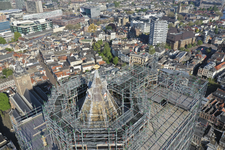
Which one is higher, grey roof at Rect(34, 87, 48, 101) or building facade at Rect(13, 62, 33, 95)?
building facade at Rect(13, 62, 33, 95)

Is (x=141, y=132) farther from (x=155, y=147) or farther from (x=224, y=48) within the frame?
(x=224, y=48)

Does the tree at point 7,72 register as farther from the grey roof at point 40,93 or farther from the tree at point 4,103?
the grey roof at point 40,93

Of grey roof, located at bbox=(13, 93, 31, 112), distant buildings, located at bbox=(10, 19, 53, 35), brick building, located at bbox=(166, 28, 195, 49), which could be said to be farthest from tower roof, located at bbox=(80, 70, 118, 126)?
distant buildings, located at bbox=(10, 19, 53, 35)

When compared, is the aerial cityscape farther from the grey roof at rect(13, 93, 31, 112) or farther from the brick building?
the brick building

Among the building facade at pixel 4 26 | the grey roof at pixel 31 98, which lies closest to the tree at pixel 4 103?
the grey roof at pixel 31 98

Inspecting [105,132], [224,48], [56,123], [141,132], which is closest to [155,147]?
[141,132]

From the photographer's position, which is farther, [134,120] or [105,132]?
[134,120]

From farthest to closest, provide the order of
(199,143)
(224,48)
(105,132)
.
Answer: (224,48) → (199,143) → (105,132)
